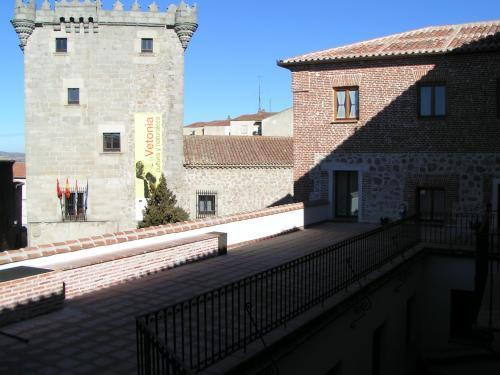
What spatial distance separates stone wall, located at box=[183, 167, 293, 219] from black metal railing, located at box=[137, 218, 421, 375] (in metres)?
14.4

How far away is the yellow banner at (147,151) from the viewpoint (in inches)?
1039

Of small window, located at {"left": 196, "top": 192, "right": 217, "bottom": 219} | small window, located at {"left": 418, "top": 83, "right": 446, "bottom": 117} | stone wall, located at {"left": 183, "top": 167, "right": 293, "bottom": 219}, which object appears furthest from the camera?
small window, located at {"left": 196, "top": 192, "right": 217, "bottom": 219}

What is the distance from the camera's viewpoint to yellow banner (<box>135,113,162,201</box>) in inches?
1039

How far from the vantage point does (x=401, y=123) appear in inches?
681

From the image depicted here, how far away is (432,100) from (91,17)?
17.7 m

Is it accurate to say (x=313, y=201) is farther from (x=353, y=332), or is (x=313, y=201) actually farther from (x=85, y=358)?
(x=85, y=358)

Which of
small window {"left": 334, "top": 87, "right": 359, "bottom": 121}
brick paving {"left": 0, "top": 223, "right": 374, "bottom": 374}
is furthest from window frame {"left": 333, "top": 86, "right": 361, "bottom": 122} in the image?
brick paving {"left": 0, "top": 223, "right": 374, "bottom": 374}

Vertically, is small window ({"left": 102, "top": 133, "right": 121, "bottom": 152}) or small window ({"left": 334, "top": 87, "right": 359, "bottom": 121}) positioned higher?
small window ({"left": 334, "top": 87, "right": 359, "bottom": 121})

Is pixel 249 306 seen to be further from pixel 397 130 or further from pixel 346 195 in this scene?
pixel 346 195

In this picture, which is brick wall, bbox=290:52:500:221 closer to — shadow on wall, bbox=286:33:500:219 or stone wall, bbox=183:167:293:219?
shadow on wall, bbox=286:33:500:219

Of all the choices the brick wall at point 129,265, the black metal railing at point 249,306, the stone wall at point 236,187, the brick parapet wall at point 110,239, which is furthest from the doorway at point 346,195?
the stone wall at point 236,187

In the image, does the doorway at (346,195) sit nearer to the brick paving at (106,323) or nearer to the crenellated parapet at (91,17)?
the brick paving at (106,323)

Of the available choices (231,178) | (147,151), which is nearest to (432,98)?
(231,178)

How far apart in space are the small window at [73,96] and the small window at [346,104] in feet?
47.3
